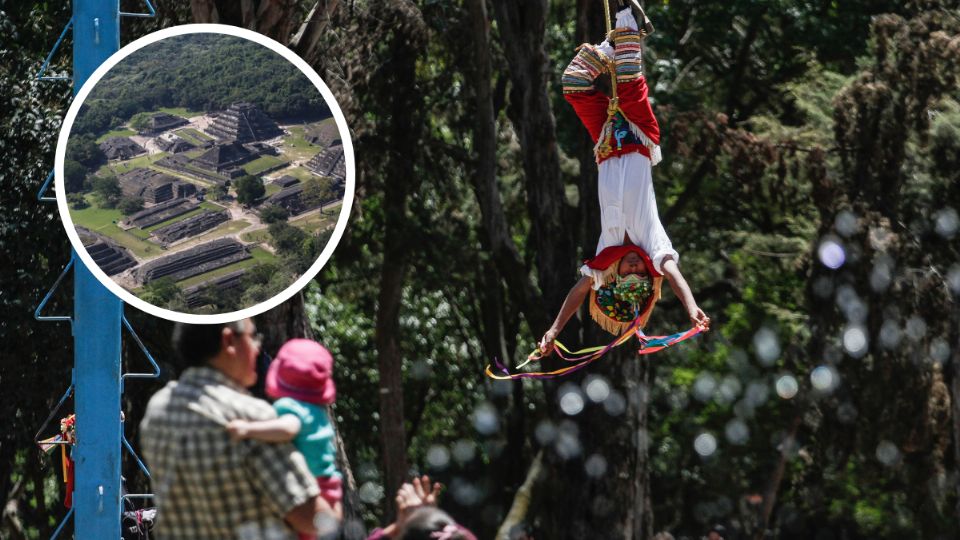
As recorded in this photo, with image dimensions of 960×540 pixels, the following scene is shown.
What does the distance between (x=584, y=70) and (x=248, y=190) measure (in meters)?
1.67

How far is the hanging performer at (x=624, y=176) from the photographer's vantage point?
257 inches

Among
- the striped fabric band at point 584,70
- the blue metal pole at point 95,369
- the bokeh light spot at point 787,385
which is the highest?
the striped fabric band at point 584,70

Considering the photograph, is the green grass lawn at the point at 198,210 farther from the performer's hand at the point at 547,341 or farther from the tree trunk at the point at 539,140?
the tree trunk at the point at 539,140

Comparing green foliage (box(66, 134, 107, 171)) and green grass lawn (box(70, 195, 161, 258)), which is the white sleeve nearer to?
green grass lawn (box(70, 195, 161, 258))

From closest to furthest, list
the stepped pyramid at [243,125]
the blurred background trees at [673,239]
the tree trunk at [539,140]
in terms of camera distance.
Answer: the stepped pyramid at [243,125] < the tree trunk at [539,140] < the blurred background trees at [673,239]

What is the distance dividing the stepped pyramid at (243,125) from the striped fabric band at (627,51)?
164 centimetres

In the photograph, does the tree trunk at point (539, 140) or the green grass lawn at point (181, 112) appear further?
the tree trunk at point (539, 140)

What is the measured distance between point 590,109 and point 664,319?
12.6m

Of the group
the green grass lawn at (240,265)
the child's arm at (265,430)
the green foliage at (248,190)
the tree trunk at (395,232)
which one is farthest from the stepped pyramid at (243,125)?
the tree trunk at (395,232)

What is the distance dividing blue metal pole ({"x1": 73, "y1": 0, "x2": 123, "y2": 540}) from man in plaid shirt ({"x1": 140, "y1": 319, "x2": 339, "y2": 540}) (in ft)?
9.41

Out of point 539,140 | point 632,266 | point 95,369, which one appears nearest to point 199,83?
point 95,369

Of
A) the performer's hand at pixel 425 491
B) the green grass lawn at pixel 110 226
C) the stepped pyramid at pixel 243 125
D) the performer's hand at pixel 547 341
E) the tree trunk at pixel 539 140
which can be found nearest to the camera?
the performer's hand at pixel 425 491

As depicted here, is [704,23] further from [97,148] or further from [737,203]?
[97,148]

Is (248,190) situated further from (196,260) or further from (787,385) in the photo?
(787,385)
